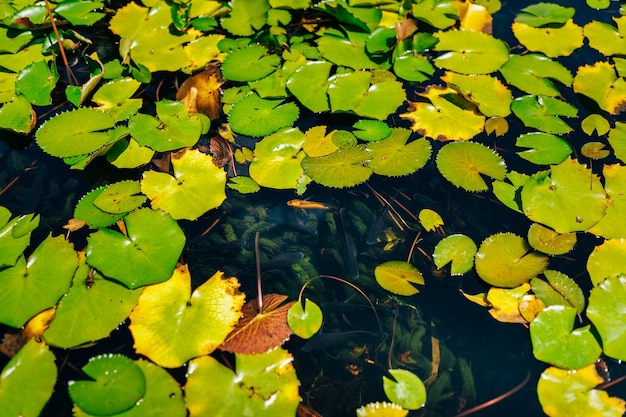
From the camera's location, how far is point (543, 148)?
263cm

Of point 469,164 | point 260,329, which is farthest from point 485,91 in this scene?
point 260,329

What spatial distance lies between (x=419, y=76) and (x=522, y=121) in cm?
66

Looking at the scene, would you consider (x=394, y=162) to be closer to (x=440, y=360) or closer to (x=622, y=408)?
(x=440, y=360)

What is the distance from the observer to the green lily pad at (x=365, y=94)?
9.14ft

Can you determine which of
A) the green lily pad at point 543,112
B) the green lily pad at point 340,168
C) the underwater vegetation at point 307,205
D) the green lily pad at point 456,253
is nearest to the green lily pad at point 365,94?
the underwater vegetation at point 307,205

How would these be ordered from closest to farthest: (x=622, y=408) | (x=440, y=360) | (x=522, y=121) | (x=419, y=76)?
(x=622, y=408), (x=440, y=360), (x=522, y=121), (x=419, y=76)

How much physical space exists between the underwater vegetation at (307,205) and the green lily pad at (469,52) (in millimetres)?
16

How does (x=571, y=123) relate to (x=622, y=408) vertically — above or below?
above

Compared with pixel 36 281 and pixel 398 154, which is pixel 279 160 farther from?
pixel 36 281

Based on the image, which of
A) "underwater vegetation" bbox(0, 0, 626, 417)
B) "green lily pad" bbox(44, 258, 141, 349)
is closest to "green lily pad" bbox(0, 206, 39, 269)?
"underwater vegetation" bbox(0, 0, 626, 417)

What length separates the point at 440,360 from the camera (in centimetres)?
201

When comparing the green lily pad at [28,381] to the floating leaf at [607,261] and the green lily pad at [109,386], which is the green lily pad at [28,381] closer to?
the green lily pad at [109,386]

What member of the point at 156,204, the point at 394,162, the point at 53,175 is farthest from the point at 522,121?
the point at 53,175

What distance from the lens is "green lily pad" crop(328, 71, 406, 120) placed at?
2.79m
